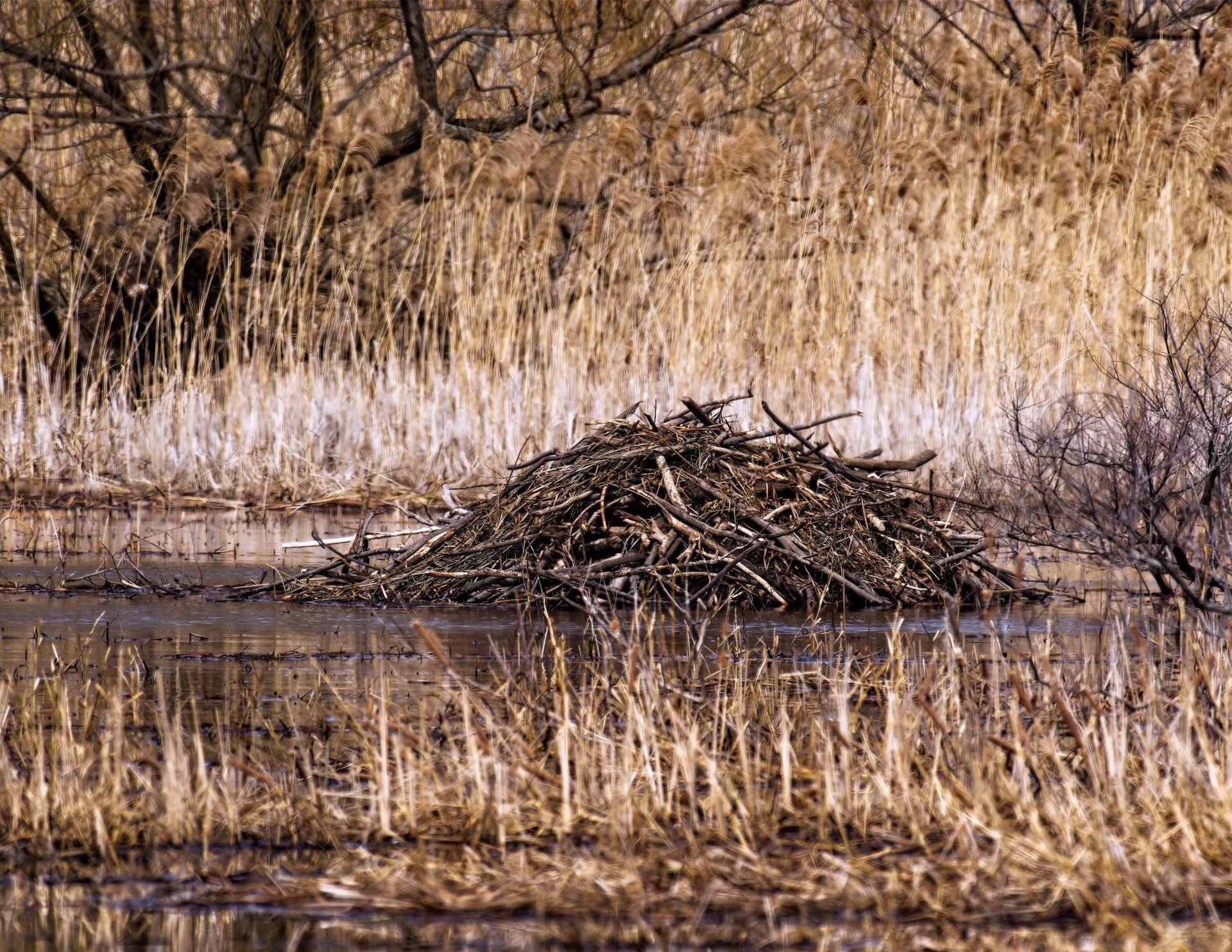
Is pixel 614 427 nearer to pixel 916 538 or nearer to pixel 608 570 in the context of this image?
pixel 608 570

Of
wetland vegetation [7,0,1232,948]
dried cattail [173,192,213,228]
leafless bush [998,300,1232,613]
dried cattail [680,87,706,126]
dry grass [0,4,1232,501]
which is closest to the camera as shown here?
wetland vegetation [7,0,1232,948]

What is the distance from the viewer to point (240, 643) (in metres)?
5.23

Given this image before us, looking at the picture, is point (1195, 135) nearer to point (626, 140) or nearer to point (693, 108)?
point (693, 108)

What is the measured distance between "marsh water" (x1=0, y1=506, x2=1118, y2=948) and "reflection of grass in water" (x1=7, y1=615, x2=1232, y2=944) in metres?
0.09

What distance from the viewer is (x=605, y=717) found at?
3.44m

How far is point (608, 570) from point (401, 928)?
138 inches

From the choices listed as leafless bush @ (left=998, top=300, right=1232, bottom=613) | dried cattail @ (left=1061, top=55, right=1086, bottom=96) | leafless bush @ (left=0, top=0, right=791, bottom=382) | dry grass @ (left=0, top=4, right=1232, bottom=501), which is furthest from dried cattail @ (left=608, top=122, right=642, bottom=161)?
leafless bush @ (left=998, top=300, right=1232, bottom=613)

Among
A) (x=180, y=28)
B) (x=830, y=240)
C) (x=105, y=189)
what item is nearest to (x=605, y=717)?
(x=830, y=240)

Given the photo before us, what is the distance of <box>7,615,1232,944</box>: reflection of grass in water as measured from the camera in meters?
2.59

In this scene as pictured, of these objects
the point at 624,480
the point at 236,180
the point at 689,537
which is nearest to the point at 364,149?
the point at 236,180

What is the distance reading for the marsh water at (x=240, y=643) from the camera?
2.51 metres

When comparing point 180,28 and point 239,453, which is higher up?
point 180,28

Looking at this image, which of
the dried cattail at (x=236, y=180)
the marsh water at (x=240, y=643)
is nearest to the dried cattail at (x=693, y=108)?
the dried cattail at (x=236, y=180)

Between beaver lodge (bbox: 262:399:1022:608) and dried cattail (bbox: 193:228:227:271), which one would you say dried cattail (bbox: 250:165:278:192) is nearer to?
dried cattail (bbox: 193:228:227:271)
